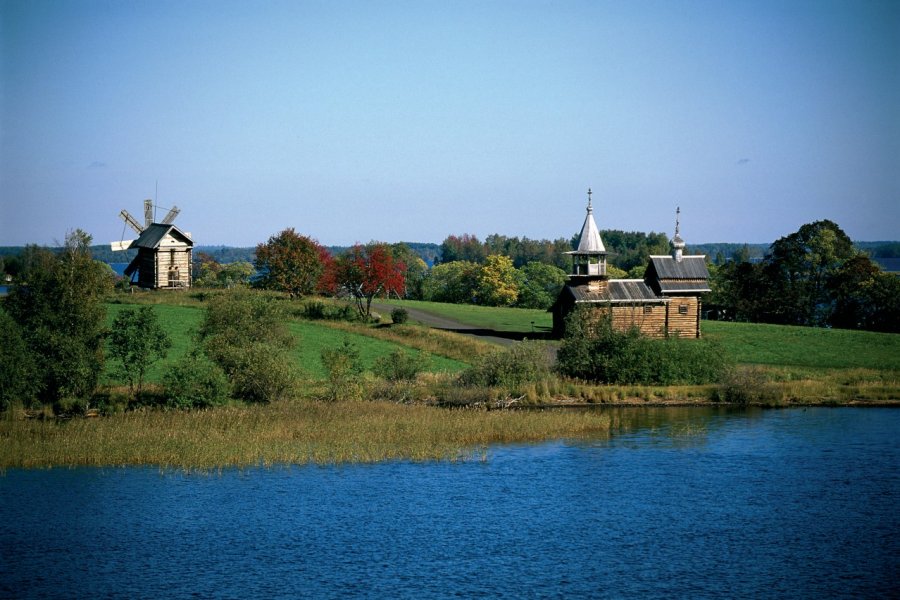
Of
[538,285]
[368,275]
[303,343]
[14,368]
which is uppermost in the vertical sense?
[368,275]

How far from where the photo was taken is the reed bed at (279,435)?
38.9 m

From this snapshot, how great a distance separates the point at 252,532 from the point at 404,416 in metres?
15.8

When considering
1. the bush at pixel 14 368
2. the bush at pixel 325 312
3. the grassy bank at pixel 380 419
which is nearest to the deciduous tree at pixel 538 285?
the bush at pixel 325 312

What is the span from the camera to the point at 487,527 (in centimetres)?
3159

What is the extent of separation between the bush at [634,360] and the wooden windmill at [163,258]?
4453 cm

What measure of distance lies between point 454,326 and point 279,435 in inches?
1683

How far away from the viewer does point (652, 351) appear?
187 ft

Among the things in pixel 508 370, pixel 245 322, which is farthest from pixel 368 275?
pixel 245 322

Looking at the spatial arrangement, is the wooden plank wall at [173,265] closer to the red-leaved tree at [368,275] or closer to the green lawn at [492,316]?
the red-leaved tree at [368,275]

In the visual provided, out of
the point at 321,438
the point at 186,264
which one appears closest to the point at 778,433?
the point at 321,438

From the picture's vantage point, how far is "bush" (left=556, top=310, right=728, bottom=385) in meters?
56.6

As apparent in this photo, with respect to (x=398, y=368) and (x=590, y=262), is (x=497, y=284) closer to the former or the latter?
(x=590, y=262)

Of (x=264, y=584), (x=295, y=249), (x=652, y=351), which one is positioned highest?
(x=295, y=249)

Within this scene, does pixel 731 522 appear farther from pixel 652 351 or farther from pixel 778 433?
pixel 652 351
